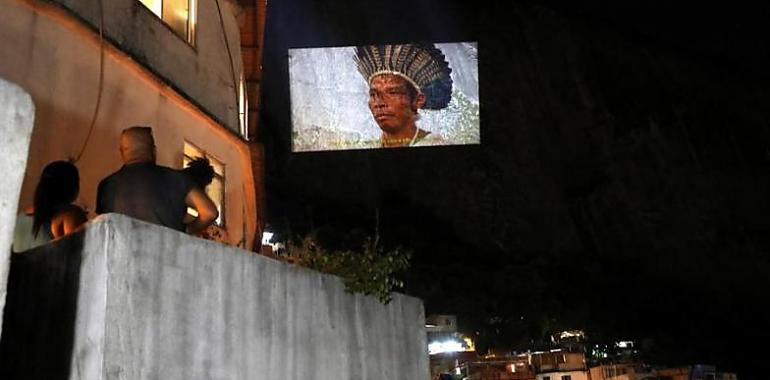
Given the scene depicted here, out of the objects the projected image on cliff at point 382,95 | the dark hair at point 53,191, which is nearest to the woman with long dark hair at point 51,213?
the dark hair at point 53,191

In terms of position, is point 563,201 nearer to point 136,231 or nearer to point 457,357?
point 457,357

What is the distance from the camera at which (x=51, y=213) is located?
428cm

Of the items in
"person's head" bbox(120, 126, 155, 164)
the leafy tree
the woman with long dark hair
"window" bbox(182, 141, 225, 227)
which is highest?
"window" bbox(182, 141, 225, 227)

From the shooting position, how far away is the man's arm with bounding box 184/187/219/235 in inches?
172

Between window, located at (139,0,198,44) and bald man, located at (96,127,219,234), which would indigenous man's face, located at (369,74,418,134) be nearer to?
window, located at (139,0,198,44)

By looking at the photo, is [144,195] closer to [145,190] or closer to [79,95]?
[145,190]

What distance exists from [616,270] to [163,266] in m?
59.3

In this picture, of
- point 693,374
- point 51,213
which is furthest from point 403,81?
point 693,374

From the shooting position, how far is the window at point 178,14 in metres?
8.45

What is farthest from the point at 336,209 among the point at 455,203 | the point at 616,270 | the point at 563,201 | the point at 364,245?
the point at 364,245

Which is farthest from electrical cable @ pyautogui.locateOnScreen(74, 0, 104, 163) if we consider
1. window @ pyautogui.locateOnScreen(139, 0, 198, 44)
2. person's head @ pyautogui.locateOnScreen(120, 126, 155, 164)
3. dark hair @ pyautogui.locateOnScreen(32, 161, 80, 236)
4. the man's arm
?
the man's arm

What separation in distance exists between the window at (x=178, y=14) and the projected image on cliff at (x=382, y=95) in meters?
16.9

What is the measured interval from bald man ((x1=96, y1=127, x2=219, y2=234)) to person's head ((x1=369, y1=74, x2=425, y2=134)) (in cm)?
2178

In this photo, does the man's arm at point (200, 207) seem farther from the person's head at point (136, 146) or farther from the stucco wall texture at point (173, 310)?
the stucco wall texture at point (173, 310)
